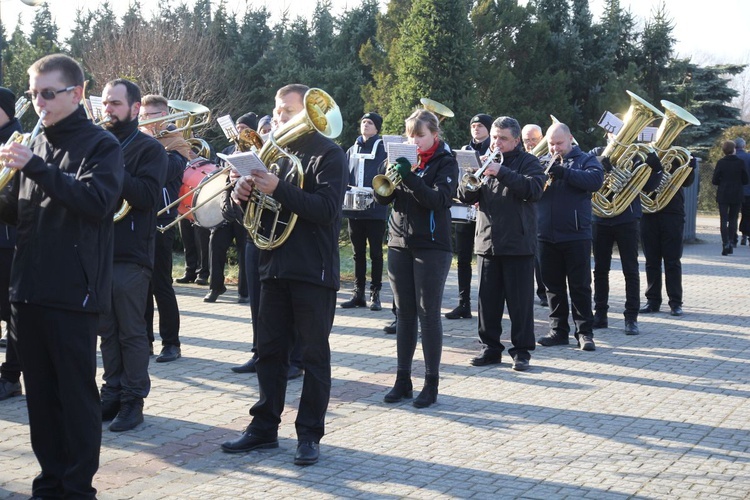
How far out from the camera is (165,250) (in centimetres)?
838

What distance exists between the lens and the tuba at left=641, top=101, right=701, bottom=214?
10711 mm

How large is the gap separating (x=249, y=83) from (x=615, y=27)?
1130cm

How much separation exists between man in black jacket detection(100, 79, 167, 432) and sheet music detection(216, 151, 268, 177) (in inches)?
36.7

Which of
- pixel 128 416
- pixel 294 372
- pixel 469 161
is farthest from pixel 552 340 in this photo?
pixel 128 416

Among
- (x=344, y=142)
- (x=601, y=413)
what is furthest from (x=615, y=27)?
(x=601, y=413)

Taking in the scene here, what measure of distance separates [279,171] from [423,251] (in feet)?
5.41

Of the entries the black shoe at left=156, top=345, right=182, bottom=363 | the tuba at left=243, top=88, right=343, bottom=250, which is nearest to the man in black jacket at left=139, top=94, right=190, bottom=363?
the black shoe at left=156, top=345, right=182, bottom=363

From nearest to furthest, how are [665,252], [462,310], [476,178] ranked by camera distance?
1. [476,178]
2. [462,310]
3. [665,252]

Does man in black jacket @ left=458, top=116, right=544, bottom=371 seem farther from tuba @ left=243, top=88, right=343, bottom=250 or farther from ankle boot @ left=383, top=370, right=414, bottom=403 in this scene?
tuba @ left=243, top=88, right=343, bottom=250

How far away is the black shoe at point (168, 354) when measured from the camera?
831 centimetres

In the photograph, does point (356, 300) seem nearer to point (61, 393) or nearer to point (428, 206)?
point (428, 206)

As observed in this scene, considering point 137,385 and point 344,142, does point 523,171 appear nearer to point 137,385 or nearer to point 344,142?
point 137,385

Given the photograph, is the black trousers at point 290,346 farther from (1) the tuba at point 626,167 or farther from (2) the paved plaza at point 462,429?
(1) the tuba at point 626,167

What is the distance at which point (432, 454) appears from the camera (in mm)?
5859
